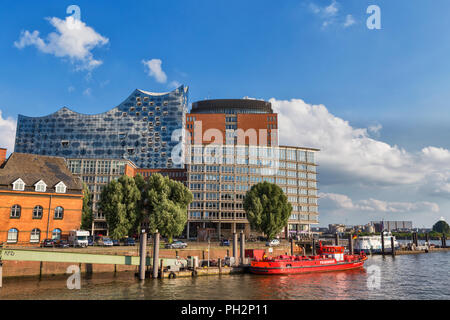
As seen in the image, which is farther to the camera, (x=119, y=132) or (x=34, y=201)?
(x=119, y=132)

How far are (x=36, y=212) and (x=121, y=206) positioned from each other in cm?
1499

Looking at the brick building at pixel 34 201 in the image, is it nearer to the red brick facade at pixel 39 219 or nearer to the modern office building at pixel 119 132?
the red brick facade at pixel 39 219

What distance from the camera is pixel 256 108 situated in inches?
6988

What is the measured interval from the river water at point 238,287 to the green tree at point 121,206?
17398mm

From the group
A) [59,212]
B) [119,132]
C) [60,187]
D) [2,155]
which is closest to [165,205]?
[59,212]

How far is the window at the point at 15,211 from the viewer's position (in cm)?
5739

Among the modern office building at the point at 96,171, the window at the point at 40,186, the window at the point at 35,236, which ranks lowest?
the window at the point at 35,236

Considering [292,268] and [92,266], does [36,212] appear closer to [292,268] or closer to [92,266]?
[92,266]

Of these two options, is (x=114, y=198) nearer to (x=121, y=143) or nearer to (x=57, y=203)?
(x=57, y=203)

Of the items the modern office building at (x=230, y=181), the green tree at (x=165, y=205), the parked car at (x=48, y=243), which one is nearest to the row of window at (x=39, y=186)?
the parked car at (x=48, y=243)

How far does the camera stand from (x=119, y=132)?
184500mm

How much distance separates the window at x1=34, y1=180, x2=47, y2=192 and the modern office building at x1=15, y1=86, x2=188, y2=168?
12240cm

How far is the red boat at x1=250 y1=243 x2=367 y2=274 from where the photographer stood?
56.6 m

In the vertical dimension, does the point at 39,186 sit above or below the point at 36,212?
above
